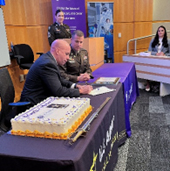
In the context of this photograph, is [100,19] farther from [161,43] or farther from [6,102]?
[6,102]

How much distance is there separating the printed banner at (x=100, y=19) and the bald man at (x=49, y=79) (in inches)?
125

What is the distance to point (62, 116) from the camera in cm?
95

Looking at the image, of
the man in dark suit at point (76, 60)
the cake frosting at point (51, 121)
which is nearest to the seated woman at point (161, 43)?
the man in dark suit at point (76, 60)

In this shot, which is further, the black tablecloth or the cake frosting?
the cake frosting

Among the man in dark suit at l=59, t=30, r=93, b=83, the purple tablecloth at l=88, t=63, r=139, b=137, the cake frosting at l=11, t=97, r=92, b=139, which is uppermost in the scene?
the man in dark suit at l=59, t=30, r=93, b=83

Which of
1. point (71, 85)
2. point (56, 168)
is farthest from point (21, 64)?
point (56, 168)

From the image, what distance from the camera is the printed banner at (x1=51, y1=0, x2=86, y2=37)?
13.2ft

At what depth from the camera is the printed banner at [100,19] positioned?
14.6 feet

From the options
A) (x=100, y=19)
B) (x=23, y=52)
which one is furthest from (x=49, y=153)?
(x=100, y=19)

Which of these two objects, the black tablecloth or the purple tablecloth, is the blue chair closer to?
the black tablecloth

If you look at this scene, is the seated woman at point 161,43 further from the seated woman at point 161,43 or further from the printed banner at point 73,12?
the printed banner at point 73,12

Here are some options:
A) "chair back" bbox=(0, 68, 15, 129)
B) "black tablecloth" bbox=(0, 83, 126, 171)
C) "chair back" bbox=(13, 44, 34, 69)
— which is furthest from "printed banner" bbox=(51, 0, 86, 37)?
"black tablecloth" bbox=(0, 83, 126, 171)

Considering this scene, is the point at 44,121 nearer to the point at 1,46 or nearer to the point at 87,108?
the point at 87,108

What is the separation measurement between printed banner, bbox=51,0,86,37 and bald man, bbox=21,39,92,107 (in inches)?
111
